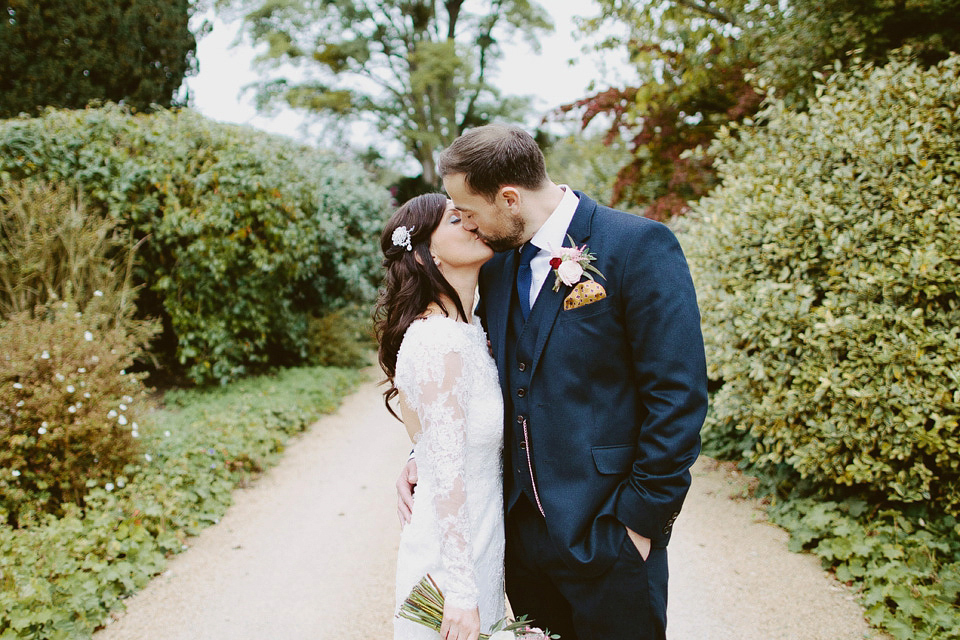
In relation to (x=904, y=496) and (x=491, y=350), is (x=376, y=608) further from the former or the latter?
(x=904, y=496)

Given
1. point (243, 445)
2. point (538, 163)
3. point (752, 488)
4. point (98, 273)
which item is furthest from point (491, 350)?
point (98, 273)

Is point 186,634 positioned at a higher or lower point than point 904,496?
lower

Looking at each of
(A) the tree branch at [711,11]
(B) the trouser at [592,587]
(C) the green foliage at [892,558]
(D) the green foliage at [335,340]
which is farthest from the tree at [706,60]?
(B) the trouser at [592,587]

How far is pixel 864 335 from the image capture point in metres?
3.40

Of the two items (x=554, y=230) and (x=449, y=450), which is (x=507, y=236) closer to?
(x=554, y=230)

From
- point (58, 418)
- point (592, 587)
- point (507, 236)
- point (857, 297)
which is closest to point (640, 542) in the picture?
point (592, 587)

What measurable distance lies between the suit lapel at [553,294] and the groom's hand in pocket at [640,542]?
514mm

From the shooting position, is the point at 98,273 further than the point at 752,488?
Yes

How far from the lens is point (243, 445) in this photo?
5539mm

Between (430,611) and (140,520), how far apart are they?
9.90 ft

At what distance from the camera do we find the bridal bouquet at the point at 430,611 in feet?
5.99

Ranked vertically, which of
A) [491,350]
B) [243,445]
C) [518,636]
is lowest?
[243,445]

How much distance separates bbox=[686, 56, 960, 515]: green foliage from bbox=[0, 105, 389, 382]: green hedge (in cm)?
501

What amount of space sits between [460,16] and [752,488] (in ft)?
74.2
